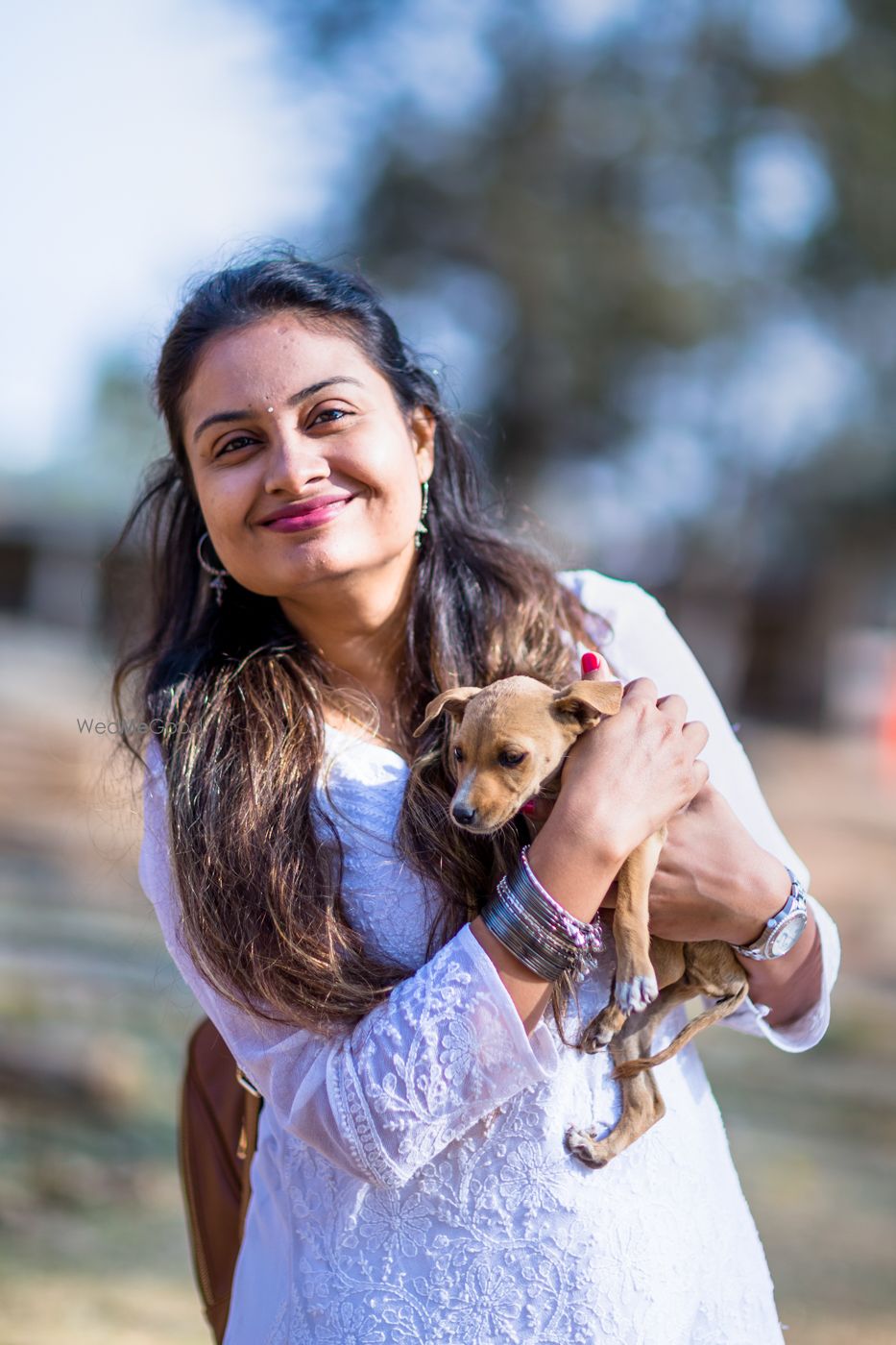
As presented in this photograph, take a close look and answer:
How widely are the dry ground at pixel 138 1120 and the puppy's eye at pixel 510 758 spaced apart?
756 mm

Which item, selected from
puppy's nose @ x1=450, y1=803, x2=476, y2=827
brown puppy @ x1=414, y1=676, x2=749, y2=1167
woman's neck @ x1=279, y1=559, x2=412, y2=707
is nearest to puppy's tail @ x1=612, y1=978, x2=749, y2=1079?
brown puppy @ x1=414, y1=676, x2=749, y2=1167

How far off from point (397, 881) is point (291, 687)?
0.39 meters

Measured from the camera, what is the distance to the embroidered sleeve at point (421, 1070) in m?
1.61

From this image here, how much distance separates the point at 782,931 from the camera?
186cm

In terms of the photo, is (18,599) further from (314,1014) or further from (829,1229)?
(314,1014)

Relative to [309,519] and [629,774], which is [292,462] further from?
[629,774]

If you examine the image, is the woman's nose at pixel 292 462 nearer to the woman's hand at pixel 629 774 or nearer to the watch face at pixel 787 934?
the woman's hand at pixel 629 774

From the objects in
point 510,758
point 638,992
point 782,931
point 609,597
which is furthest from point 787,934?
point 609,597

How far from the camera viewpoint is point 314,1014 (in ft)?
5.62

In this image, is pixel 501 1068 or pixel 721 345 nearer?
pixel 501 1068

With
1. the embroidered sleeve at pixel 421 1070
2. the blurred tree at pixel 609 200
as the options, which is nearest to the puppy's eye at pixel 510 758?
the embroidered sleeve at pixel 421 1070

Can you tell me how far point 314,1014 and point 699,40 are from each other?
15818mm

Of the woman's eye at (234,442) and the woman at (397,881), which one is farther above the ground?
the woman's eye at (234,442)

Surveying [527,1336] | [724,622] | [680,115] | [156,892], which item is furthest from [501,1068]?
[724,622]
